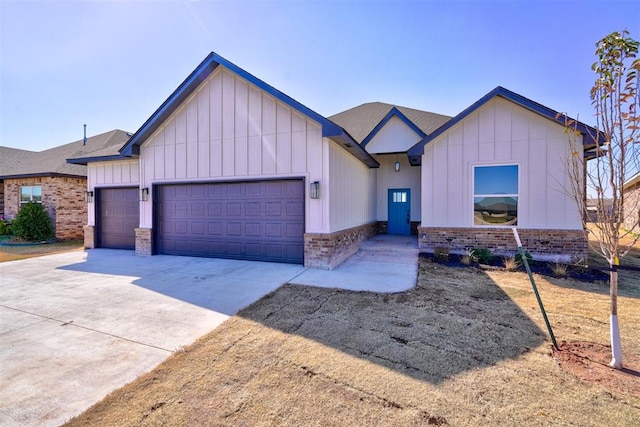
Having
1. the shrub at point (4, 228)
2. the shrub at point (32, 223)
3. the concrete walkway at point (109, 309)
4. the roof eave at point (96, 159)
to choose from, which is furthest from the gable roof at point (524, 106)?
the shrub at point (4, 228)

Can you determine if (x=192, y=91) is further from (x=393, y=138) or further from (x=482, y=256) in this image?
(x=482, y=256)

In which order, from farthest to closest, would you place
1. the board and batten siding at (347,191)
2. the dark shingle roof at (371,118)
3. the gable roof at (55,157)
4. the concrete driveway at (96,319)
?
the gable roof at (55,157), the dark shingle roof at (371,118), the board and batten siding at (347,191), the concrete driveway at (96,319)

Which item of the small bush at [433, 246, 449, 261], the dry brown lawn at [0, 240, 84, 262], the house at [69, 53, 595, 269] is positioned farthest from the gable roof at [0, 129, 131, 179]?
the small bush at [433, 246, 449, 261]

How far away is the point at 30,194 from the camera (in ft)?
48.9

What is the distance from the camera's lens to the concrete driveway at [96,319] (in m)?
2.71

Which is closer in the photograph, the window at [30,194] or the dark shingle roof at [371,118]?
the dark shingle roof at [371,118]

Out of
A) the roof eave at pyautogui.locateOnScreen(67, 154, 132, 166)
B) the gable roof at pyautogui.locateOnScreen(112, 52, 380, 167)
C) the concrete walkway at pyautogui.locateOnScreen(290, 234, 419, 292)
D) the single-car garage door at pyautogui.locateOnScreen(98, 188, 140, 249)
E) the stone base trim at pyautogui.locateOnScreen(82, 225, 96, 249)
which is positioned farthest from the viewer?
the stone base trim at pyautogui.locateOnScreen(82, 225, 96, 249)

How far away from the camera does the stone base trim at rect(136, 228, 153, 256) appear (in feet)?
31.5

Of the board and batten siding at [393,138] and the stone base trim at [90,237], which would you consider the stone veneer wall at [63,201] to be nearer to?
the stone base trim at [90,237]

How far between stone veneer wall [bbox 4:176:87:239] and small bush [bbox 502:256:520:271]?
62.5ft

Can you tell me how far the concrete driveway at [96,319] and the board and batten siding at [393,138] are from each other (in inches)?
292

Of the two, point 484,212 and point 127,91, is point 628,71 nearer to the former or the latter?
point 484,212

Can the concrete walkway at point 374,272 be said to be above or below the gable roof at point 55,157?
below

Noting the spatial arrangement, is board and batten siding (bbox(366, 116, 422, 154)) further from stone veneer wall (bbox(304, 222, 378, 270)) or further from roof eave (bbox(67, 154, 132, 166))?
roof eave (bbox(67, 154, 132, 166))
